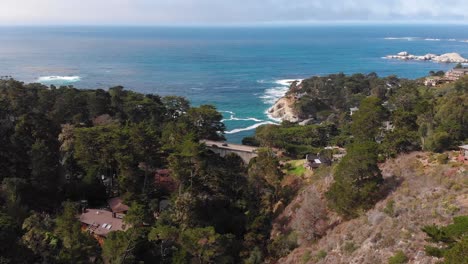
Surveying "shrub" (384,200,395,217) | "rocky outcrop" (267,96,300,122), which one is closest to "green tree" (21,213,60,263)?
"shrub" (384,200,395,217)

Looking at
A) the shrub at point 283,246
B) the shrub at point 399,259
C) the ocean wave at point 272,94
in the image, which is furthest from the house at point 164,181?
the ocean wave at point 272,94

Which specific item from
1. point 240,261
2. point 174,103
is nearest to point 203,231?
point 240,261

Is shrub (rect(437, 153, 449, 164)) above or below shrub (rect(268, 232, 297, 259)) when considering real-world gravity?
above

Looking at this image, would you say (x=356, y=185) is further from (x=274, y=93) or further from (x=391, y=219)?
(x=274, y=93)

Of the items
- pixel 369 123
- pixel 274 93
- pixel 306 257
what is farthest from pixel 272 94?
pixel 306 257

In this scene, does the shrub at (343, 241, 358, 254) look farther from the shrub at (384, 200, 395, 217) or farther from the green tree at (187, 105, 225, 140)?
the green tree at (187, 105, 225, 140)

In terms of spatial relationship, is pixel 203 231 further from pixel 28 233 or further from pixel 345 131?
pixel 345 131

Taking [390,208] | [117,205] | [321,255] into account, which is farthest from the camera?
[117,205]
